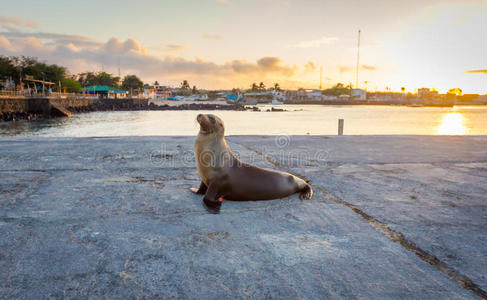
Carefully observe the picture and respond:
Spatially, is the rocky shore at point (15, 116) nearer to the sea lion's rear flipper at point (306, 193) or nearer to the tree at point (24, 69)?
the tree at point (24, 69)

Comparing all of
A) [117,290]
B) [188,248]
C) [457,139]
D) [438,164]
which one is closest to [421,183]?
[438,164]

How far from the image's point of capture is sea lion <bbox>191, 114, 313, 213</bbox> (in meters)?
2.88

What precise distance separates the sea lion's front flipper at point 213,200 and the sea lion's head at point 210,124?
1.71ft

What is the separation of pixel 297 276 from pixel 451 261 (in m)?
0.94

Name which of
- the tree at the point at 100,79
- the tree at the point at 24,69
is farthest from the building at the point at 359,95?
the tree at the point at 24,69

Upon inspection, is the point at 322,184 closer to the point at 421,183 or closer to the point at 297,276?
the point at 421,183

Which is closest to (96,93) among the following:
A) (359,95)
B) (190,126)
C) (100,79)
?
(100,79)

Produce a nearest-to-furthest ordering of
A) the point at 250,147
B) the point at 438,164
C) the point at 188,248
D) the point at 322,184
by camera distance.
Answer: the point at 188,248 → the point at 322,184 → the point at 438,164 → the point at 250,147

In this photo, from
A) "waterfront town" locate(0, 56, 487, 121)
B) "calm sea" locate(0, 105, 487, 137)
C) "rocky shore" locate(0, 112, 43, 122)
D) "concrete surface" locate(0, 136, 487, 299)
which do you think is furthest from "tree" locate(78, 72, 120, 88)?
"concrete surface" locate(0, 136, 487, 299)

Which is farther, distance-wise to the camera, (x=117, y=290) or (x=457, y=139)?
(x=457, y=139)

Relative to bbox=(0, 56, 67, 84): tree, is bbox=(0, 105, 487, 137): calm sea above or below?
below

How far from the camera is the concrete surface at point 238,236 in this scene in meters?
1.51

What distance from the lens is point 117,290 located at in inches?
57.3

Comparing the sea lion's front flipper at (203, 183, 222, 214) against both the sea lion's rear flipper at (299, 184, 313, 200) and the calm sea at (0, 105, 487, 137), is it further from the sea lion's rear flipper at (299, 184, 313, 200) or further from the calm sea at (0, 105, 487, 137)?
the calm sea at (0, 105, 487, 137)
